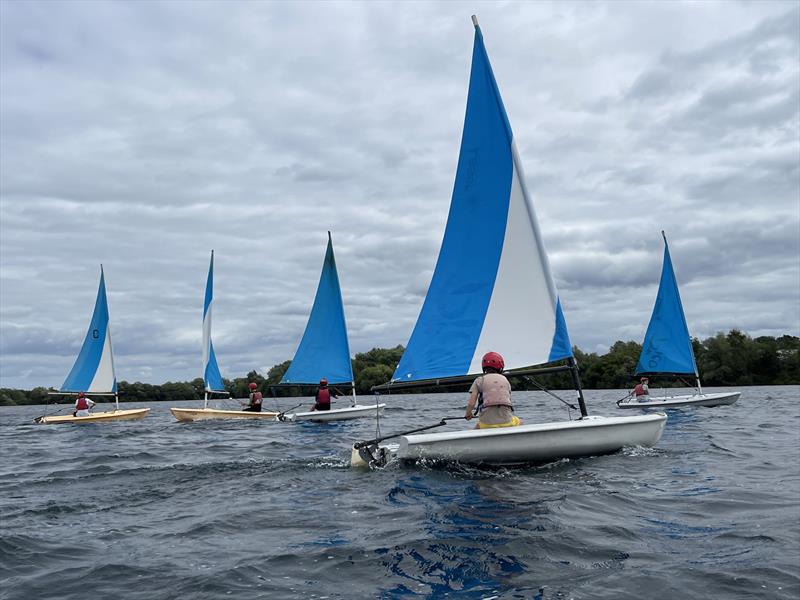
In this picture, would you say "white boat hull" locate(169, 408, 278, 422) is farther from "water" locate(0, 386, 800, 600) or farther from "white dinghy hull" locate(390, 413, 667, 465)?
"white dinghy hull" locate(390, 413, 667, 465)

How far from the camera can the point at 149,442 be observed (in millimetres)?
20062

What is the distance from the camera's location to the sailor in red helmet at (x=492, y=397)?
1130 centimetres

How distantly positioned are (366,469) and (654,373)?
26769 mm

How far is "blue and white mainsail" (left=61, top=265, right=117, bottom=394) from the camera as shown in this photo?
1362 inches

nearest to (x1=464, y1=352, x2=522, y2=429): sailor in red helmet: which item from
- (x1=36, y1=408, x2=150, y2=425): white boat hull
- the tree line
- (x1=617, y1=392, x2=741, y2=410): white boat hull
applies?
(x1=617, y1=392, x2=741, y2=410): white boat hull

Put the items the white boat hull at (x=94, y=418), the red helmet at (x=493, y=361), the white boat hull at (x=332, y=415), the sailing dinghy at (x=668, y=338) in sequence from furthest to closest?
the sailing dinghy at (x=668, y=338) < the white boat hull at (x=94, y=418) < the white boat hull at (x=332, y=415) < the red helmet at (x=493, y=361)

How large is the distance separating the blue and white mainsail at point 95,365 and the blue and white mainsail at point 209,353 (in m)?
5.23

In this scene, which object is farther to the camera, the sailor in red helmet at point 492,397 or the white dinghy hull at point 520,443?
the sailor in red helmet at point 492,397

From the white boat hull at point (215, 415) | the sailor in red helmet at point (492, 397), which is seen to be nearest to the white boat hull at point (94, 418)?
the white boat hull at point (215, 415)

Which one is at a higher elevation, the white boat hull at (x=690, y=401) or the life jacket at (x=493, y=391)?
the life jacket at (x=493, y=391)

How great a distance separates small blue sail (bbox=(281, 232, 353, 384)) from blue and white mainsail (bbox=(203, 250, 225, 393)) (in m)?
4.98

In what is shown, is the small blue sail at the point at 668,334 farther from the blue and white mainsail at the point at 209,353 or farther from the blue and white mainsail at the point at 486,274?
the blue and white mainsail at the point at 486,274

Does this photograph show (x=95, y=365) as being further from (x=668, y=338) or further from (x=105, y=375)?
(x=668, y=338)

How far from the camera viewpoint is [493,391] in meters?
11.3
